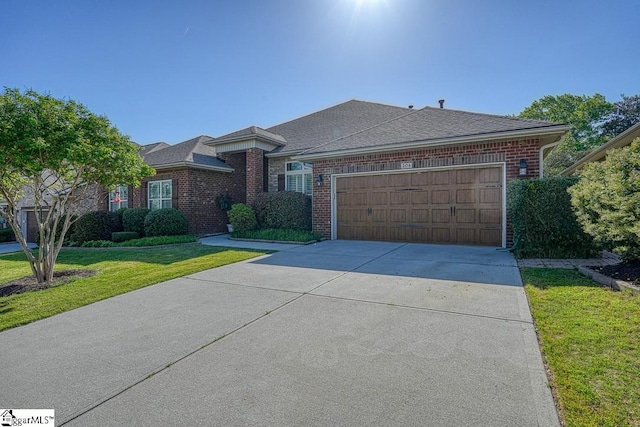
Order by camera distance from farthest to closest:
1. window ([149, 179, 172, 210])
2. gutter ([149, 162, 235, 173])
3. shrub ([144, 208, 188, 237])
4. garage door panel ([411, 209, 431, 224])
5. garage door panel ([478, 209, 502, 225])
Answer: window ([149, 179, 172, 210]), gutter ([149, 162, 235, 173]), shrub ([144, 208, 188, 237]), garage door panel ([411, 209, 431, 224]), garage door panel ([478, 209, 502, 225])

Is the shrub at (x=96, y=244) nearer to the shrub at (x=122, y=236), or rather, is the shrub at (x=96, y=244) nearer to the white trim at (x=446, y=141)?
the shrub at (x=122, y=236)

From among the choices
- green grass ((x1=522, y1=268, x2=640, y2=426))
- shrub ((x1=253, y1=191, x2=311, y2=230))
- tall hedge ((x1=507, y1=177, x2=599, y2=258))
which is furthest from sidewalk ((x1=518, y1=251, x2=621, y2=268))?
shrub ((x1=253, y1=191, x2=311, y2=230))

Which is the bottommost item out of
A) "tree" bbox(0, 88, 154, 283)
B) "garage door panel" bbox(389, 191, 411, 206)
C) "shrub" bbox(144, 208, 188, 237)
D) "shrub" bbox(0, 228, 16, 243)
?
"shrub" bbox(0, 228, 16, 243)

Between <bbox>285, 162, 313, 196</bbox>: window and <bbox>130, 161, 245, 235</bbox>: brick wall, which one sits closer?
<bbox>130, 161, 245, 235</bbox>: brick wall

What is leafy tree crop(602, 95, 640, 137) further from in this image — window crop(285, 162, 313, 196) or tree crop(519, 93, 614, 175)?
window crop(285, 162, 313, 196)

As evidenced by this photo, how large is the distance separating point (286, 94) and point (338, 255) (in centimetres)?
736

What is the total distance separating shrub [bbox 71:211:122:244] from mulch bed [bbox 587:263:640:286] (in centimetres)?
1495

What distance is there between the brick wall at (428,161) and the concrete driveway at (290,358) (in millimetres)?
4549

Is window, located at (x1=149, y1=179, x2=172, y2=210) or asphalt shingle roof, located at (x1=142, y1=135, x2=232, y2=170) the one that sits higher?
asphalt shingle roof, located at (x1=142, y1=135, x2=232, y2=170)

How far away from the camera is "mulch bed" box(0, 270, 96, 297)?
530 centimetres

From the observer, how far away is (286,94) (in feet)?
39.6

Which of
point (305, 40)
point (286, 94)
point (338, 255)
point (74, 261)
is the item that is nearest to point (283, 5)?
point (305, 40)

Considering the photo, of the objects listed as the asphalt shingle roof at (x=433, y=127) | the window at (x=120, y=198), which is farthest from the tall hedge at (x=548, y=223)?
the window at (x=120, y=198)

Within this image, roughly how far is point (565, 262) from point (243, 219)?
9.92m
